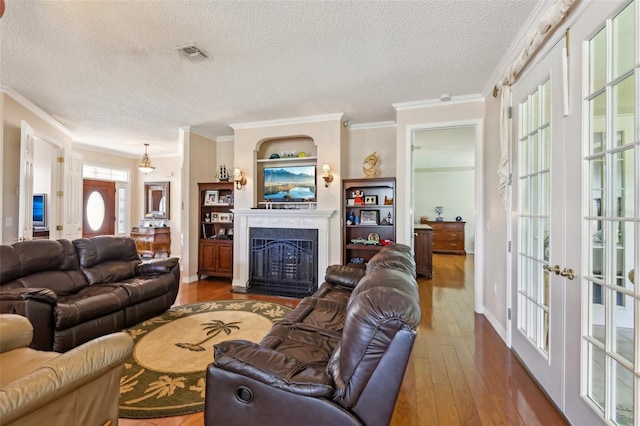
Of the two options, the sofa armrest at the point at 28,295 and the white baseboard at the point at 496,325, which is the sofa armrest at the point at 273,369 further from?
the white baseboard at the point at 496,325

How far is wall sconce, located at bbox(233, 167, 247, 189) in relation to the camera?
4.93 m

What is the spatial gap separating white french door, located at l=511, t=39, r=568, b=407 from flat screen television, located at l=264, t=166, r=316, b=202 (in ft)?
10.0

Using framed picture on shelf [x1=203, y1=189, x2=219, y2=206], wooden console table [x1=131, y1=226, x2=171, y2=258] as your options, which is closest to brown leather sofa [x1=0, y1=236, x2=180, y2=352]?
framed picture on shelf [x1=203, y1=189, x2=219, y2=206]

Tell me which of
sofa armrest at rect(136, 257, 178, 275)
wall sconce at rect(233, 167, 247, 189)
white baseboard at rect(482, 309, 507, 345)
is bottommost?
white baseboard at rect(482, 309, 507, 345)

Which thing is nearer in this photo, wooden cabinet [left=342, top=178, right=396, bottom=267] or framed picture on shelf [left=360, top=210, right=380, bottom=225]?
wooden cabinet [left=342, top=178, right=396, bottom=267]

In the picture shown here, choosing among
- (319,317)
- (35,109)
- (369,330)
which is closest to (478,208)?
(319,317)

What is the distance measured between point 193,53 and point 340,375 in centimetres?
302

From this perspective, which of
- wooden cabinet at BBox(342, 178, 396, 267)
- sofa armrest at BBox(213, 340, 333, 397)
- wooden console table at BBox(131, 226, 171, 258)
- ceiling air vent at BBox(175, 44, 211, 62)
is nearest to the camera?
sofa armrest at BBox(213, 340, 333, 397)

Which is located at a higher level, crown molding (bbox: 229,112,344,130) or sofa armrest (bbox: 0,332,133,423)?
crown molding (bbox: 229,112,344,130)

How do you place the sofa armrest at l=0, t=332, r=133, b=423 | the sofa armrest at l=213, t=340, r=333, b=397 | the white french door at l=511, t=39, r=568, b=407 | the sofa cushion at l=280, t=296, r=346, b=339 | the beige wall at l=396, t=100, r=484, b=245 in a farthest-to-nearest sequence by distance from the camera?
1. the beige wall at l=396, t=100, r=484, b=245
2. the sofa cushion at l=280, t=296, r=346, b=339
3. the white french door at l=511, t=39, r=568, b=407
4. the sofa armrest at l=213, t=340, r=333, b=397
5. the sofa armrest at l=0, t=332, r=133, b=423

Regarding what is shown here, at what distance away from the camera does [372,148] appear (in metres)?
5.09

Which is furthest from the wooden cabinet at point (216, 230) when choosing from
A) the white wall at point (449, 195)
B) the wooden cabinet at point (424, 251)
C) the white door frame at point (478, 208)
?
the white wall at point (449, 195)

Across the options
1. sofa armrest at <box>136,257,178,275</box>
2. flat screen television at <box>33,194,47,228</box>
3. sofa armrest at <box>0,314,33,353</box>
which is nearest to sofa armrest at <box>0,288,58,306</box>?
sofa armrest at <box>0,314,33,353</box>

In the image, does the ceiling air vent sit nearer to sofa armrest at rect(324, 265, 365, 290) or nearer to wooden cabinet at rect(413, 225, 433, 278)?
sofa armrest at rect(324, 265, 365, 290)
